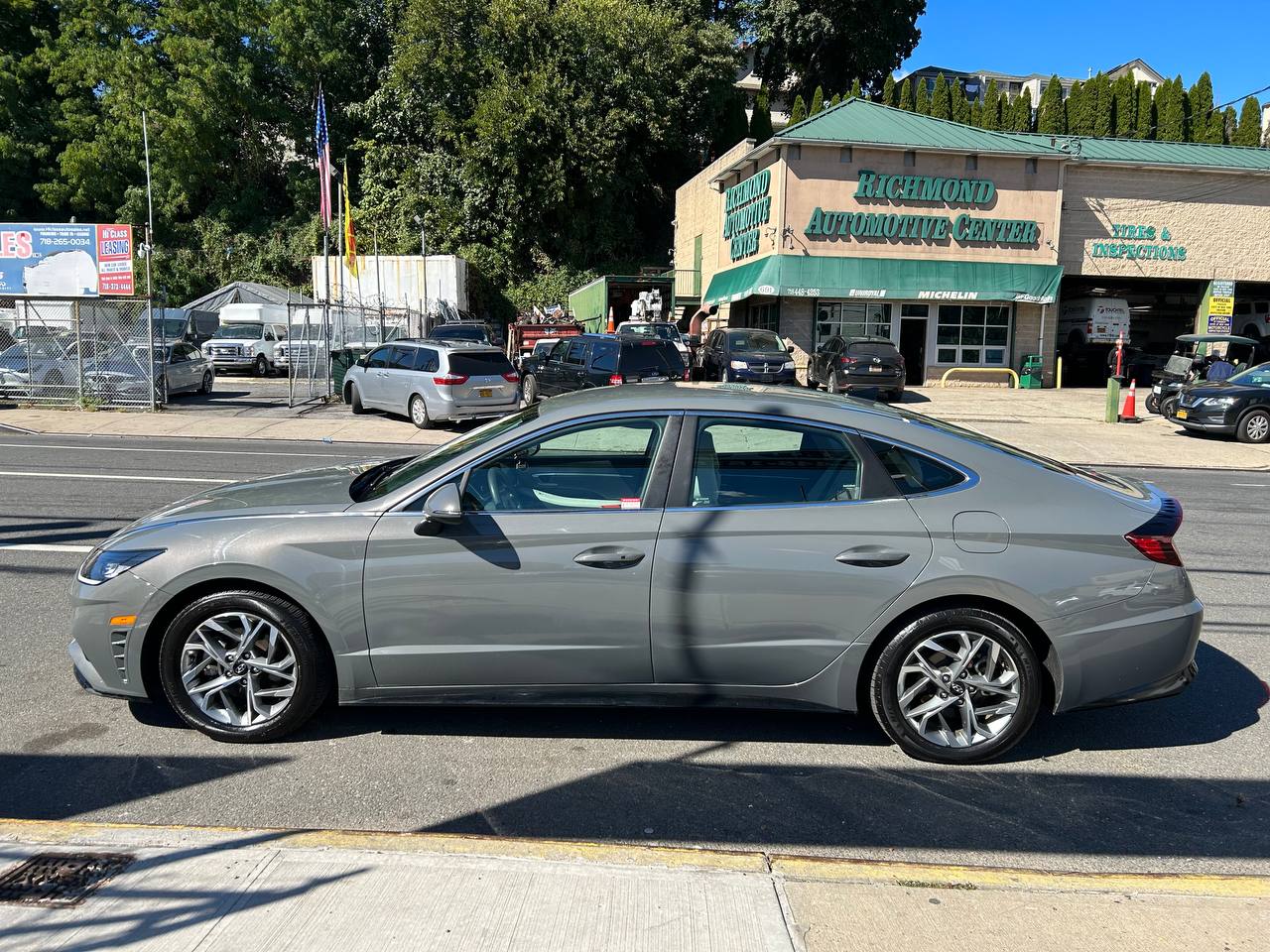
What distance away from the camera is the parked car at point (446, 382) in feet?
58.8

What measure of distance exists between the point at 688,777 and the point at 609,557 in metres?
0.98

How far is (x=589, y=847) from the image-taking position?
3.29 metres

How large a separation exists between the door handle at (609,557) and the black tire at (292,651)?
123 cm

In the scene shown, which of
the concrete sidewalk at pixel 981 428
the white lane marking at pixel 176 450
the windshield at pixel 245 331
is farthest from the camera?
the windshield at pixel 245 331

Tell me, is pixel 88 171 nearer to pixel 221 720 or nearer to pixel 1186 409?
pixel 1186 409

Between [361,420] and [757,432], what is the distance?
642 inches

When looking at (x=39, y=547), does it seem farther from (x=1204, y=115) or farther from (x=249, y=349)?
(x=1204, y=115)

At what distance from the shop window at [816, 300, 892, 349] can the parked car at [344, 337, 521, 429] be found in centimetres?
1357

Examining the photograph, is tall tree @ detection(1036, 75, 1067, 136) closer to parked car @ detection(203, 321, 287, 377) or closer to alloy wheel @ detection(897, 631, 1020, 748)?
parked car @ detection(203, 321, 287, 377)

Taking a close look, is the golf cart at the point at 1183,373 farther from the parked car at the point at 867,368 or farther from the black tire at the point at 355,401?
the black tire at the point at 355,401

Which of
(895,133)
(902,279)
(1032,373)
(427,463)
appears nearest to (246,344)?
(902,279)

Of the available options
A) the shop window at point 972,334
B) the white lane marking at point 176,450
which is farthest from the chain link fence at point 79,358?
the shop window at point 972,334

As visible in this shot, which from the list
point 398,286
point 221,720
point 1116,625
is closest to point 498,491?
point 221,720

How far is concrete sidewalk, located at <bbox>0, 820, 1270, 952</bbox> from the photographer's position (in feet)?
9.09
